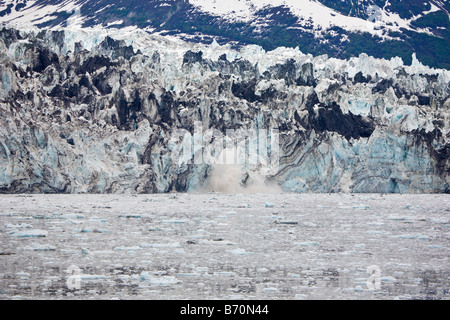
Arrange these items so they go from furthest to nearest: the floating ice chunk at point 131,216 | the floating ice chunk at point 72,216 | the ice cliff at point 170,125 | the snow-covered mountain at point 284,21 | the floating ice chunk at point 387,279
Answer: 1. the snow-covered mountain at point 284,21
2. the ice cliff at point 170,125
3. the floating ice chunk at point 131,216
4. the floating ice chunk at point 72,216
5. the floating ice chunk at point 387,279

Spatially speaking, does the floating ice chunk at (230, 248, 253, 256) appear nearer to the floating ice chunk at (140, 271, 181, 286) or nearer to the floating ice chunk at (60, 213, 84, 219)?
the floating ice chunk at (140, 271, 181, 286)

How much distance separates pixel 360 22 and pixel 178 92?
63939 mm

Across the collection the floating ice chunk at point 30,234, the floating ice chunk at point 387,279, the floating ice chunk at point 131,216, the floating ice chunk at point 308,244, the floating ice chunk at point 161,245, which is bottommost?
the floating ice chunk at point 131,216

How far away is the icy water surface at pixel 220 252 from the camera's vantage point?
10.6 meters

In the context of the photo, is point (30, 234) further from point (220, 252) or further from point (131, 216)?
point (131, 216)

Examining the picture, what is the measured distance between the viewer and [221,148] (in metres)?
33.6

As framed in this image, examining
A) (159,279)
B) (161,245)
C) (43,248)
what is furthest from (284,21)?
(159,279)

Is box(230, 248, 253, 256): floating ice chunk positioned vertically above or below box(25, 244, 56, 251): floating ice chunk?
below
